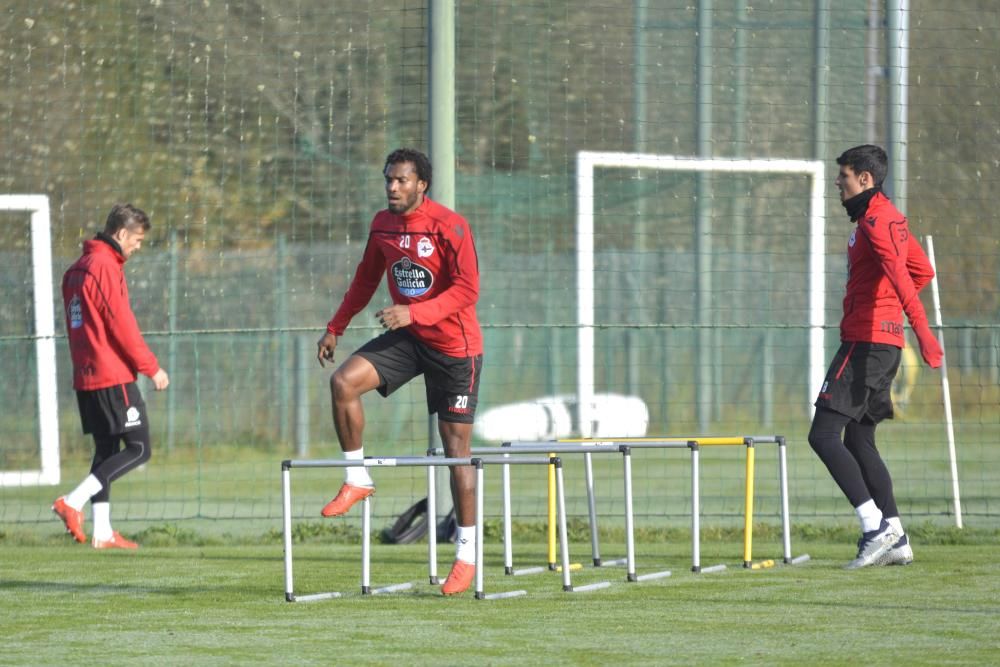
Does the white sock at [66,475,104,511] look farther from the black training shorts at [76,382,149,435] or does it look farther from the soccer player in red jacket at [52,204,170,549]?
the black training shorts at [76,382,149,435]

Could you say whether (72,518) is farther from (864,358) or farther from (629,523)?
(864,358)

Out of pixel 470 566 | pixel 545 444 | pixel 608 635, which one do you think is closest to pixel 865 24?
pixel 545 444

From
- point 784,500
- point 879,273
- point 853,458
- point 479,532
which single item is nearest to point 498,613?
point 479,532

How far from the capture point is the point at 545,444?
26.6 feet

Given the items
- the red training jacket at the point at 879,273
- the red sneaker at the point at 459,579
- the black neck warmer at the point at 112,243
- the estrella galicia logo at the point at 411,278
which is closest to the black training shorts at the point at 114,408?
the black neck warmer at the point at 112,243

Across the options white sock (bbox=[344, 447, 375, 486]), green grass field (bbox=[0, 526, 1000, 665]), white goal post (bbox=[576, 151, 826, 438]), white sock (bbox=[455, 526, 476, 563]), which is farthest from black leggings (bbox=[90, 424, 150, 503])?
white goal post (bbox=[576, 151, 826, 438])

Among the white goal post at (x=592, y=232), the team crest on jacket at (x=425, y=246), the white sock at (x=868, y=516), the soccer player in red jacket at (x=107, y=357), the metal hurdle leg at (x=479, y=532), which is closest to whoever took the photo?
the metal hurdle leg at (x=479, y=532)

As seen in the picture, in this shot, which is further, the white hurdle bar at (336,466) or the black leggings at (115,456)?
the black leggings at (115,456)

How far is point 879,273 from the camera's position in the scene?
8.41 meters

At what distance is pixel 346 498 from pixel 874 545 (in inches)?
112

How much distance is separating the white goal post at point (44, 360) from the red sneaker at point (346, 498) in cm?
641

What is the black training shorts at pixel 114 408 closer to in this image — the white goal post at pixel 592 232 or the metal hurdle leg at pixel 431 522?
the metal hurdle leg at pixel 431 522

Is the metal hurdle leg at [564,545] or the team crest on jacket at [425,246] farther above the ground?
the team crest on jacket at [425,246]

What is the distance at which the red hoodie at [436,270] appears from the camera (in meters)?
7.63
